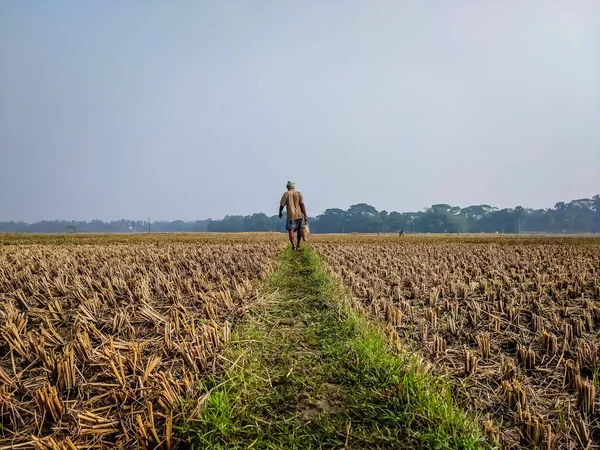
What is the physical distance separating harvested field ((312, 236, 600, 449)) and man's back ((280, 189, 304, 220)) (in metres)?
4.95

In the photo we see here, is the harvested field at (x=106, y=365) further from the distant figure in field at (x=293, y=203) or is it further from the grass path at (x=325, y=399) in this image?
the distant figure in field at (x=293, y=203)

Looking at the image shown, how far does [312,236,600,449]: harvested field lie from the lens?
274cm

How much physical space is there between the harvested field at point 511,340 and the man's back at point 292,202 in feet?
16.2

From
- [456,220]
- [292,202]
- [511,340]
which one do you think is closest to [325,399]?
[511,340]

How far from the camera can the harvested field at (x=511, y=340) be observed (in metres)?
2.74

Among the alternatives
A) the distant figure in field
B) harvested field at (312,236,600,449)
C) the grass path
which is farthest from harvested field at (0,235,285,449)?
the distant figure in field

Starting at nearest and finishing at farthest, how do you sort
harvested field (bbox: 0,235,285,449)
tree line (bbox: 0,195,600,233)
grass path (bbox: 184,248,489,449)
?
grass path (bbox: 184,248,489,449) → harvested field (bbox: 0,235,285,449) → tree line (bbox: 0,195,600,233)

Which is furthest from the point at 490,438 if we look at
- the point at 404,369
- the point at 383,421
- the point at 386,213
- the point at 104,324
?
the point at 386,213

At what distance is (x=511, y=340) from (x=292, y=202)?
32.0 feet

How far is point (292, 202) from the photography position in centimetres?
1352

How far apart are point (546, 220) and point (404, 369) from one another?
178978 mm

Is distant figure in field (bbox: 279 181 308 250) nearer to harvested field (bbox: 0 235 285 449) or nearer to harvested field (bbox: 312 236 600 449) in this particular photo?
harvested field (bbox: 312 236 600 449)

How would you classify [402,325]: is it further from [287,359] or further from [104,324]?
[104,324]

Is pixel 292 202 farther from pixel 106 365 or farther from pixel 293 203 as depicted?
pixel 106 365
